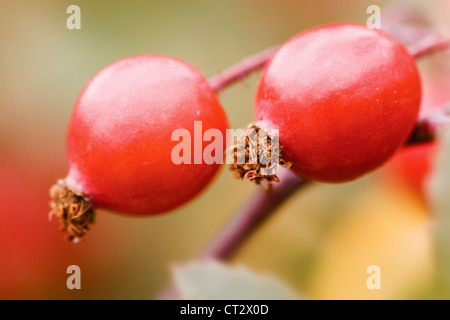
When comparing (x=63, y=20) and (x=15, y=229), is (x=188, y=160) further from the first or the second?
(x=63, y=20)

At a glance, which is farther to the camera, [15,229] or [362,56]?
[15,229]

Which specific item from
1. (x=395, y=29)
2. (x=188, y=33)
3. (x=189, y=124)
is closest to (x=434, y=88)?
(x=395, y=29)

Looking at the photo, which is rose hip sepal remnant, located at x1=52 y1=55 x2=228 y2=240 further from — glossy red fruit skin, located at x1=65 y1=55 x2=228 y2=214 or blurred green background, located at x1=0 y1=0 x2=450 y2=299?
blurred green background, located at x1=0 y1=0 x2=450 y2=299

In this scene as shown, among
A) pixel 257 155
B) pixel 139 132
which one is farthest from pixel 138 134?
pixel 257 155

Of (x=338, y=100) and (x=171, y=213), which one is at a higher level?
(x=171, y=213)

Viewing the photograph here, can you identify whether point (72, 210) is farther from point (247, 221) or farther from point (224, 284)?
point (247, 221)
